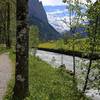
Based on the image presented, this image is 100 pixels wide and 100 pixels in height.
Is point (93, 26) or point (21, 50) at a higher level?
point (93, 26)

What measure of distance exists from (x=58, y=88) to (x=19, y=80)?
707 cm

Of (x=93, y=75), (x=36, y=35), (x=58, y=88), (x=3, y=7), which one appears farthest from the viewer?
(x=3, y=7)

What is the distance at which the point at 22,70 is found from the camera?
18.6 meters

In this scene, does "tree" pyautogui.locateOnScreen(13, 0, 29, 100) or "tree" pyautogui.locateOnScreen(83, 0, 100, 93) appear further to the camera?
"tree" pyautogui.locateOnScreen(83, 0, 100, 93)

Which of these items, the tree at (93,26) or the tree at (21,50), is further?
the tree at (93,26)

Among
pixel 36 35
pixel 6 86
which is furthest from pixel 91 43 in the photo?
pixel 36 35

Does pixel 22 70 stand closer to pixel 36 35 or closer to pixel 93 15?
pixel 93 15

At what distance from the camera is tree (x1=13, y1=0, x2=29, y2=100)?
1829 cm

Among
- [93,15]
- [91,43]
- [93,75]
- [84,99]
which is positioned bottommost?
[84,99]

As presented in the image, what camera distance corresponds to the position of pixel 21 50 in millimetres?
18469

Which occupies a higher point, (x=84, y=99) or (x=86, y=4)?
(x=86, y=4)

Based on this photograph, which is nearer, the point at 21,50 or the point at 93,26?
the point at 21,50

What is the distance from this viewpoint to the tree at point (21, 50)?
18292 millimetres

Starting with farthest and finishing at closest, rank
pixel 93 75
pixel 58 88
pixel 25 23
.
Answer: pixel 58 88, pixel 93 75, pixel 25 23
